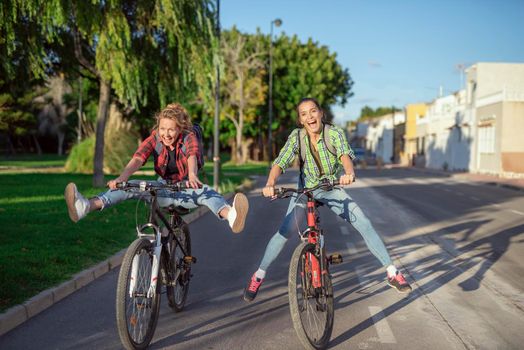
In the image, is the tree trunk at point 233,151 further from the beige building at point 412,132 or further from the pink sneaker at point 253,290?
the pink sneaker at point 253,290

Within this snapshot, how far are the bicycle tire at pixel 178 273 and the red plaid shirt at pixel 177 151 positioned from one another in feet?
1.79

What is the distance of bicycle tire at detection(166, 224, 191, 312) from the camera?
5.16 meters

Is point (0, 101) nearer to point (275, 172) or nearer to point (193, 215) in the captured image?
point (193, 215)

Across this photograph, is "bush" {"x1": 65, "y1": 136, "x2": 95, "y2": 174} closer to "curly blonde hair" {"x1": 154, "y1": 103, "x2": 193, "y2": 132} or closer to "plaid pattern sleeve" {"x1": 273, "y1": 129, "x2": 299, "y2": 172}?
"curly blonde hair" {"x1": 154, "y1": 103, "x2": 193, "y2": 132}

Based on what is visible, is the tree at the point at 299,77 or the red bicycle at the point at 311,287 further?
the tree at the point at 299,77

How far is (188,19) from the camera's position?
17234 mm

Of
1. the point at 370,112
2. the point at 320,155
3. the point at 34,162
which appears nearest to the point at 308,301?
the point at 320,155

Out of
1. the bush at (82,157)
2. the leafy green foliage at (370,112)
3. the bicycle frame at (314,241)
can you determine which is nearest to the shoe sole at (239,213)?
the bicycle frame at (314,241)

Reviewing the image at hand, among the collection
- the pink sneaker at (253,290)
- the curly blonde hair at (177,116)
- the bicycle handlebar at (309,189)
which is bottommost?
the pink sneaker at (253,290)

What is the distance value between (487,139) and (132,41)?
31.0 meters

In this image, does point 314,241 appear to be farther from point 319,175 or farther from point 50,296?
point 50,296

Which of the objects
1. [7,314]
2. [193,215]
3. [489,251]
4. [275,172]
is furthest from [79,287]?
[193,215]

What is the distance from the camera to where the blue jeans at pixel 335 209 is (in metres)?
5.05

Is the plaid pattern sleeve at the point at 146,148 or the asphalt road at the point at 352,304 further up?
the plaid pattern sleeve at the point at 146,148
